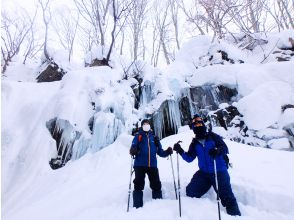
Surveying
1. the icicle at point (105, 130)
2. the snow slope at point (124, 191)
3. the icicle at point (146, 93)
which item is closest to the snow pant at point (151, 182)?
the snow slope at point (124, 191)

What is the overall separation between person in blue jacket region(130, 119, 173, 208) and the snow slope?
228mm

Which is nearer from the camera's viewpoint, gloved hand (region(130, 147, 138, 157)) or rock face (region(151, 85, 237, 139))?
gloved hand (region(130, 147, 138, 157))

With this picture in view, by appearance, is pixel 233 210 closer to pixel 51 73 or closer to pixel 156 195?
pixel 156 195

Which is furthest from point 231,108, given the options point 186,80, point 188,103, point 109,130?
point 109,130

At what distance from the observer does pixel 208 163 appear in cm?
406

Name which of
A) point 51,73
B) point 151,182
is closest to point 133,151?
point 151,182

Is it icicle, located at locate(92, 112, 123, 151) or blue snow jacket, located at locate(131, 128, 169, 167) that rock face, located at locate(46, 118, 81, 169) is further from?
blue snow jacket, located at locate(131, 128, 169, 167)

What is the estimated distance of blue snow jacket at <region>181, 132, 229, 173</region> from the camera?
395 centimetres

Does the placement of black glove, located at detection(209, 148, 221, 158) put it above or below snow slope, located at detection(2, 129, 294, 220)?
above

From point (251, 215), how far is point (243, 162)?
176cm

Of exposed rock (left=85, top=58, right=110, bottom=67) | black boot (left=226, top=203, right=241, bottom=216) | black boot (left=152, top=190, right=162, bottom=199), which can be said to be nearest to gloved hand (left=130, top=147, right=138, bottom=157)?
black boot (left=152, top=190, right=162, bottom=199)

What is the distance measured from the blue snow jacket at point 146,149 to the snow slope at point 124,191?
0.53m

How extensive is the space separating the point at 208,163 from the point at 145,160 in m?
1.02

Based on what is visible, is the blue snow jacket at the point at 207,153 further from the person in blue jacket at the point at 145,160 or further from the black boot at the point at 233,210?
the black boot at the point at 233,210
